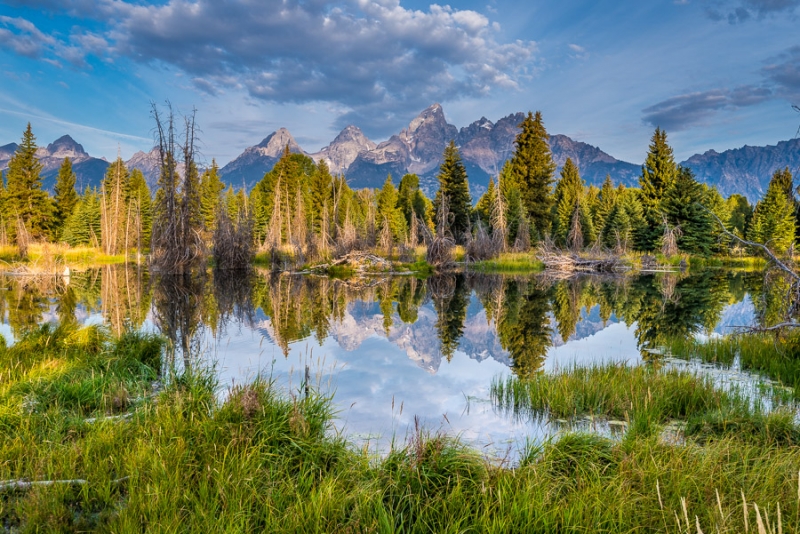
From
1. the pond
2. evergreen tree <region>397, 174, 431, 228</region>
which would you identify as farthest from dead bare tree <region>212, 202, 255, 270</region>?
evergreen tree <region>397, 174, 431, 228</region>

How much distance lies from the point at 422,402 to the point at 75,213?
2150 inches

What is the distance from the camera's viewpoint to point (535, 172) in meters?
44.8

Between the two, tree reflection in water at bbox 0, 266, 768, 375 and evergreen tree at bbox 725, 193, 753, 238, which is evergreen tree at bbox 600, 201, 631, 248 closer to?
tree reflection in water at bbox 0, 266, 768, 375

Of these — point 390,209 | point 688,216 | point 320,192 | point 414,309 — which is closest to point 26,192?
point 320,192

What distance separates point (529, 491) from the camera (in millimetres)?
3037

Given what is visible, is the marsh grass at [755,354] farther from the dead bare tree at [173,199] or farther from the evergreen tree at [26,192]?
the evergreen tree at [26,192]

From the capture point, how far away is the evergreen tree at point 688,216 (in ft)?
121

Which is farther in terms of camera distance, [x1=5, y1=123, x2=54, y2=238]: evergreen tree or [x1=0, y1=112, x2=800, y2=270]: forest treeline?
[x1=5, y1=123, x2=54, y2=238]: evergreen tree

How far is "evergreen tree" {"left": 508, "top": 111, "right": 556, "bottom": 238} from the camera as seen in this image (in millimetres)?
44531

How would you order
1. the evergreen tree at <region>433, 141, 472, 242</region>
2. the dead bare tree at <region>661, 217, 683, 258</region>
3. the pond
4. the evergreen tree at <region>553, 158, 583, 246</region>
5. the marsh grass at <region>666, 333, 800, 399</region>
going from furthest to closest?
the evergreen tree at <region>553, 158, 583, 246</region>
the evergreen tree at <region>433, 141, 472, 242</region>
the dead bare tree at <region>661, 217, 683, 258</region>
the marsh grass at <region>666, 333, 800, 399</region>
the pond

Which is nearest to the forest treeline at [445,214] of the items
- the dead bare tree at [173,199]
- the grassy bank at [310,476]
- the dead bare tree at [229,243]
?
the dead bare tree at [229,243]

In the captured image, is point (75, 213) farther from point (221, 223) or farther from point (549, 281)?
point (549, 281)

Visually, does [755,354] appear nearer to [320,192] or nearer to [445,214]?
[445,214]

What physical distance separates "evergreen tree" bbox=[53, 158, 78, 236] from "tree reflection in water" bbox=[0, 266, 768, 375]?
105ft
